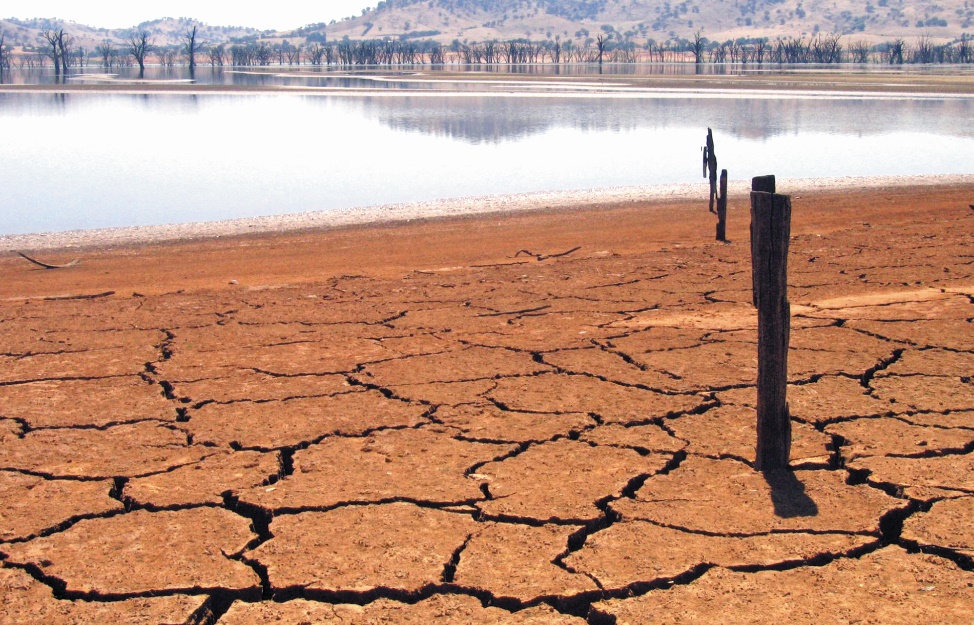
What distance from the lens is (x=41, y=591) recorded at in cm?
341

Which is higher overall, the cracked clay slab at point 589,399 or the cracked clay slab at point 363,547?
the cracked clay slab at point 589,399

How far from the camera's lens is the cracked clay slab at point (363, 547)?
11.4 feet

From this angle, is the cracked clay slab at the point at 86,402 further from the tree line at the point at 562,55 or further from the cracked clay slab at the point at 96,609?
the tree line at the point at 562,55

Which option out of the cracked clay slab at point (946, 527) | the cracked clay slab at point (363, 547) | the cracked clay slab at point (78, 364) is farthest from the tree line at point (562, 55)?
the cracked clay slab at point (946, 527)

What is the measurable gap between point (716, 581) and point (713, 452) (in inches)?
44.9

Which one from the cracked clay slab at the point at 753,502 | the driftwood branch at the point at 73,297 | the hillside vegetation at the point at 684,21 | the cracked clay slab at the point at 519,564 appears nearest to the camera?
the cracked clay slab at the point at 519,564

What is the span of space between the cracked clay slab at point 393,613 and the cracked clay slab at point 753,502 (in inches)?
31.4

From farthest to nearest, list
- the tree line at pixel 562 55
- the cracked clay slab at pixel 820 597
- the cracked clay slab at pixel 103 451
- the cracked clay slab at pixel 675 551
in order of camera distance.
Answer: the tree line at pixel 562 55 < the cracked clay slab at pixel 103 451 < the cracked clay slab at pixel 675 551 < the cracked clay slab at pixel 820 597

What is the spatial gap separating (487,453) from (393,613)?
1.36 meters

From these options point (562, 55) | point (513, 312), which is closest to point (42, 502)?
point (513, 312)

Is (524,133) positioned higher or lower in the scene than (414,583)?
higher

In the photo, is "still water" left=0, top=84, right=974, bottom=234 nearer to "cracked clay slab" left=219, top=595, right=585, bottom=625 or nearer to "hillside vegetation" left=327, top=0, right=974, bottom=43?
"cracked clay slab" left=219, top=595, right=585, bottom=625

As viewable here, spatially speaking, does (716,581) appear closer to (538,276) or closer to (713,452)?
(713,452)

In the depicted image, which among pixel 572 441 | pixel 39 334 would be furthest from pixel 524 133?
pixel 572 441
